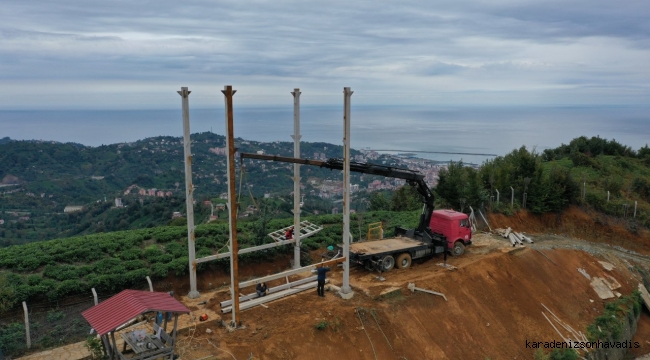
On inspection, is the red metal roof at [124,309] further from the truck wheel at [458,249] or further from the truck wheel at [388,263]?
the truck wheel at [458,249]

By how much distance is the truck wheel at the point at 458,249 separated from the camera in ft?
66.0

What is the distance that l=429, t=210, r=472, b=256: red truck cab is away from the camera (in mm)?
19781

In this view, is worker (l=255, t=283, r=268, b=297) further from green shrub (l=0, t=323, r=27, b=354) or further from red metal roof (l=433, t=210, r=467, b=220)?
red metal roof (l=433, t=210, r=467, b=220)

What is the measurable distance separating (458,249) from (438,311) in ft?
18.1

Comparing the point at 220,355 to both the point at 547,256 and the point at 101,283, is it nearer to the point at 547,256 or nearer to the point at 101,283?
the point at 101,283

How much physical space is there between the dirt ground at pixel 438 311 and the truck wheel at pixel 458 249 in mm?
471

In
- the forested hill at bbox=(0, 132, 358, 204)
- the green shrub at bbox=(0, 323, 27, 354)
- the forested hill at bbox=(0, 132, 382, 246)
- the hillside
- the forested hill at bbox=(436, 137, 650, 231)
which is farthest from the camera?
the forested hill at bbox=(0, 132, 358, 204)

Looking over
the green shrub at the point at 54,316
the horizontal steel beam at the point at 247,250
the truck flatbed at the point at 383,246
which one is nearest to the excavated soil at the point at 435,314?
the truck flatbed at the point at 383,246

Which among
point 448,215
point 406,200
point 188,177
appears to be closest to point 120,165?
point 406,200

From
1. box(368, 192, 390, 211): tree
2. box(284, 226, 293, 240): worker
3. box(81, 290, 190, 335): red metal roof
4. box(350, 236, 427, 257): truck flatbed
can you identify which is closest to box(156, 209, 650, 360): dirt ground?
box(350, 236, 427, 257): truck flatbed

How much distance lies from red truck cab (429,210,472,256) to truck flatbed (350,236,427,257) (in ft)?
5.28

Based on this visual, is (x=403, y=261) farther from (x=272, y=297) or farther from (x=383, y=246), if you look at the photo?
(x=272, y=297)

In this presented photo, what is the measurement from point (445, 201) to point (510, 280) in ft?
28.7

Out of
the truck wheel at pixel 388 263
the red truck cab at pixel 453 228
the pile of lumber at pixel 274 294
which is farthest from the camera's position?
the red truck cab at pixel 453 228
